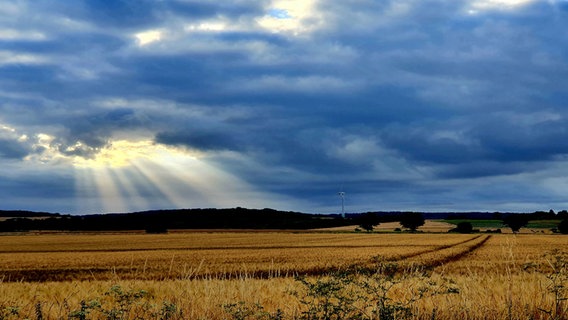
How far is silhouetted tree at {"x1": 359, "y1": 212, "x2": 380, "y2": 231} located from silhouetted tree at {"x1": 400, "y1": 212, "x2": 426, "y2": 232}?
30.0 feet

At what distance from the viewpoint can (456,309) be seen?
38.3 ft

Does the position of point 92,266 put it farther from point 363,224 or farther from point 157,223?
point 363,224

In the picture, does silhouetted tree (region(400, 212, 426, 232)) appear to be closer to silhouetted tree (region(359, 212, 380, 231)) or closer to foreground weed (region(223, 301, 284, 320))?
silhouetted tree (region(359, 212, 380, 231))

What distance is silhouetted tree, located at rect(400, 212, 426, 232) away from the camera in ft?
566

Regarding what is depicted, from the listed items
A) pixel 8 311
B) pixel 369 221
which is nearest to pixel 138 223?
pixel 369 221

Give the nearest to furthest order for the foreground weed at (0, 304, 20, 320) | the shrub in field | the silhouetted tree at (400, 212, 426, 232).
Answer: the foreground weed at (0, 304, 20, 320), the shrub in field, the silhouetted tree at (400, 212, 426, 232)

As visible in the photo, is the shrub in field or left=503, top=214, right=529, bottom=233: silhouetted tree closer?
the shrub in field

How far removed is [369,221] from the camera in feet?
573

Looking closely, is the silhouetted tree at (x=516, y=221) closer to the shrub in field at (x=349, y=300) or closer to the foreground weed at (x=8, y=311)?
the shrub in field at (x=349, y=300)

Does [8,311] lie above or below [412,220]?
below

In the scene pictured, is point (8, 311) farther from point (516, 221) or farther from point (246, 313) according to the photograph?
point (516, 221)

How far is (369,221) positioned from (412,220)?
13811 mm

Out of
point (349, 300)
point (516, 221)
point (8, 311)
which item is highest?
point (516, 221)

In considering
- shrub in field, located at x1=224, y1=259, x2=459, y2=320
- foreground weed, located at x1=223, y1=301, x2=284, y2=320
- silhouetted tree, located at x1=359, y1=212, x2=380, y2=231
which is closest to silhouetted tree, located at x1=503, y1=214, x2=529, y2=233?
silhouetted tree, located at x1=359, y1=212, x2=380, y2=231
